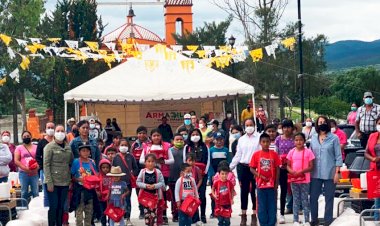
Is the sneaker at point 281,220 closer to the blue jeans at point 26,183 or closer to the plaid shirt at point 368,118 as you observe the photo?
the plaid shirt at point 368,118

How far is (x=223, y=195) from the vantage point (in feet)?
54.4

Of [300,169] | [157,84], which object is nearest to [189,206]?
[300,169]

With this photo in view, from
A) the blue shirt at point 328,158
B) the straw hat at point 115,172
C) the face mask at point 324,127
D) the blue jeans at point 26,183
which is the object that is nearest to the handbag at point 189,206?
the straw hat at point 115,172

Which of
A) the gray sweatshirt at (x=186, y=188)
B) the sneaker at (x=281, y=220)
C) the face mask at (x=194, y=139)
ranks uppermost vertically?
the face mask at (x=194, y=139)

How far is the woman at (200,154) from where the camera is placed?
18.1m

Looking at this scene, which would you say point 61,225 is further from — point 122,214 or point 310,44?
point 310,44

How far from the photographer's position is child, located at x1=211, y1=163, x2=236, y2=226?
16.5 m

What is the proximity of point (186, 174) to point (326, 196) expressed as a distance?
2433 millimetres

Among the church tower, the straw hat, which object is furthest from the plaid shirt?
the church tower

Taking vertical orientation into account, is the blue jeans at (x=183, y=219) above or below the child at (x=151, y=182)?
below

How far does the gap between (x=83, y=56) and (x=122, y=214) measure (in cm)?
1585

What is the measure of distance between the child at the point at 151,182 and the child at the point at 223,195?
3.33 ft

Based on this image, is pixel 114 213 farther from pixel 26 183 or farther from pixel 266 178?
pixel 26 183

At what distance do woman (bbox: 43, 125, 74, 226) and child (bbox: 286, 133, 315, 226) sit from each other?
3.78m
